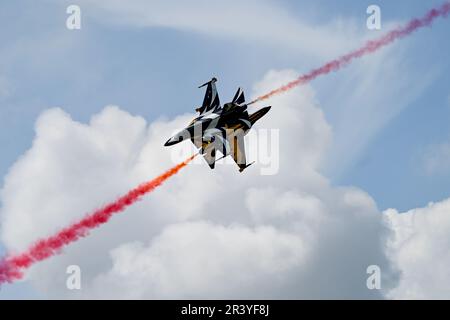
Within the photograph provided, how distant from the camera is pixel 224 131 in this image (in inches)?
4675

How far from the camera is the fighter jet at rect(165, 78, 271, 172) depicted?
385 ft

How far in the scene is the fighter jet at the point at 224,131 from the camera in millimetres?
117375

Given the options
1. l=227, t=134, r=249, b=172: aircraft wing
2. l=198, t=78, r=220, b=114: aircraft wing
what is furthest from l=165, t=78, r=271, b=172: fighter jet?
l=198, t=78, r=220, b=114: aircraft wing

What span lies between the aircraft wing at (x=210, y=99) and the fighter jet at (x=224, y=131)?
5.96m

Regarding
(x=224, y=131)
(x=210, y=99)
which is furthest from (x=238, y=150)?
(x=210, y=99)

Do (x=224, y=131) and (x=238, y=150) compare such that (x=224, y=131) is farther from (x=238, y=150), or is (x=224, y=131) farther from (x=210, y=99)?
(x=210, y=99)

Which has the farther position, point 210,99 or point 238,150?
point 210,99

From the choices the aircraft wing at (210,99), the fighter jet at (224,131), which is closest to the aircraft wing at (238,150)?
the fighter jet at (224,131)

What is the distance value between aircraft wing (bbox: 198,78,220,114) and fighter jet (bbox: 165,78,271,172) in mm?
5955

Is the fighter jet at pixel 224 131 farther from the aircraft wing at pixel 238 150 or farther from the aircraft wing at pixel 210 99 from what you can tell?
the aircraft wing at pixel 210 99

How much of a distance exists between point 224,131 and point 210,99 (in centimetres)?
1251

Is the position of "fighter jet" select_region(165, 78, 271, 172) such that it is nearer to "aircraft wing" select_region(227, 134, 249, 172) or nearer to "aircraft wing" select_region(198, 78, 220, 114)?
"aircraft wing" select_region(227, 134, 249, 172)
